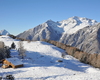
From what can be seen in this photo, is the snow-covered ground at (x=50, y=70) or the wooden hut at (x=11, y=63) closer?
the snow-covered ground at (x=50, y=70)

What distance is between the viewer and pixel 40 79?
29.6 m

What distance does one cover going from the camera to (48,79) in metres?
28.9

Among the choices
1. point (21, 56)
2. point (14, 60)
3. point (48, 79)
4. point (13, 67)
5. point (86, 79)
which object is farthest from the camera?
point (21, 56)

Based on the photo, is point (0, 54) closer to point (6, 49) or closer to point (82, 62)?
point (6, 49)

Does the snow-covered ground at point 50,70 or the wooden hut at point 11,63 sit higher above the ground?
the wooden hut at point 11,63

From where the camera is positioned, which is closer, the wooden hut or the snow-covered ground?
the snow-covered ground

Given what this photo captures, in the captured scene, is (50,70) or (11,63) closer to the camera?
(50,70)

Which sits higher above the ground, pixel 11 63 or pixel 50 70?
pixel 11 63

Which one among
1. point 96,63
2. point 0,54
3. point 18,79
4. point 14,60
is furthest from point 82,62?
point 18,79

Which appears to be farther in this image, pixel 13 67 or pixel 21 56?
pixel 21 56

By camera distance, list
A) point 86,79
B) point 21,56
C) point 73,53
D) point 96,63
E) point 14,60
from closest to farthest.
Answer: point 86,79
point 14,60
point 21,56
point 96,63
point 73,53

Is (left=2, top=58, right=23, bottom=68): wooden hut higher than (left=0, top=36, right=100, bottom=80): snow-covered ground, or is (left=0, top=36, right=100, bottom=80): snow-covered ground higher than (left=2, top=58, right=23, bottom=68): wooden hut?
(left=2, top=58, right=23, bottom=68): wooden hut

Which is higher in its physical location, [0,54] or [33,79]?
[0,54]

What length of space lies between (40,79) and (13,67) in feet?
69.5
